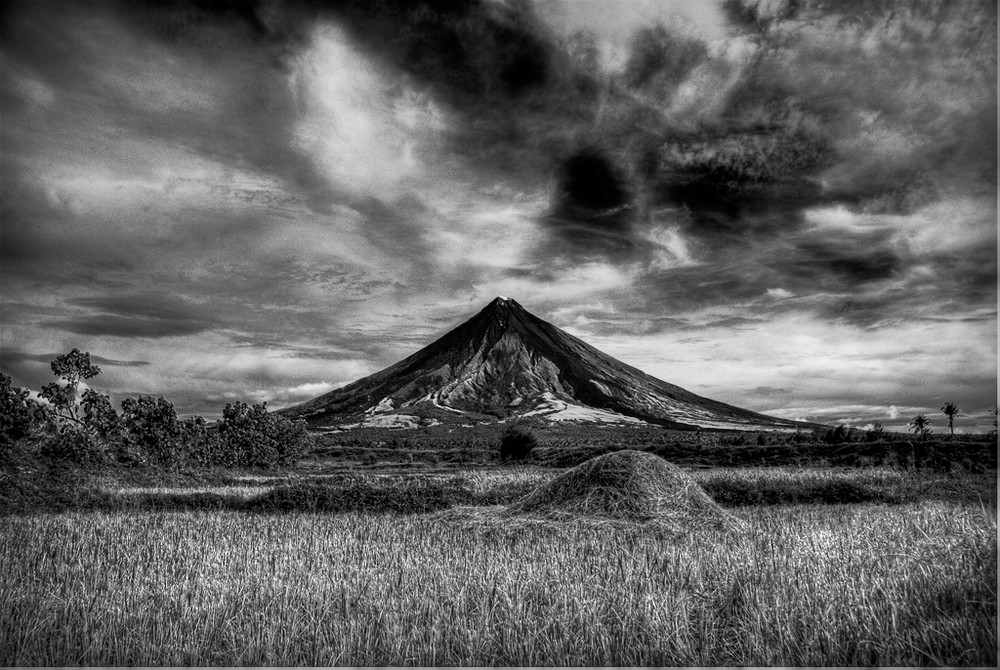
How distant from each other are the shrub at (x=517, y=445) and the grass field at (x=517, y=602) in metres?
44.0

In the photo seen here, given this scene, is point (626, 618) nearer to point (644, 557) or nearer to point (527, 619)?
point (527, 619)

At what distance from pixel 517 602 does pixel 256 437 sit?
39738 mm

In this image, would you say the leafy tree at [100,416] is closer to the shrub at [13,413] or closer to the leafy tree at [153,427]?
the leafy tree at [153,427]

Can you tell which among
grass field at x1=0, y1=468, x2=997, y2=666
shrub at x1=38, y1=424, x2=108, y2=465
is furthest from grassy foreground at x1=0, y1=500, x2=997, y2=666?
shrub at x1=38, y1=424, x2=108, y2=465

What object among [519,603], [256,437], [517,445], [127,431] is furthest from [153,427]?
[519,603]

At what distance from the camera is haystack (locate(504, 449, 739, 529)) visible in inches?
499

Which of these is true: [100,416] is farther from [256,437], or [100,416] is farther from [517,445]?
[517,445]

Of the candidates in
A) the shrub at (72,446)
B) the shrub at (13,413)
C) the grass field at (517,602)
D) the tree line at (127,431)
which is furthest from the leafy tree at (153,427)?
the grass field at (517,602)

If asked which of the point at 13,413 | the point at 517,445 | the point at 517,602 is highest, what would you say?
the point at 13,413

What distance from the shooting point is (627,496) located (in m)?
13.4

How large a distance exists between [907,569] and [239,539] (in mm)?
10060

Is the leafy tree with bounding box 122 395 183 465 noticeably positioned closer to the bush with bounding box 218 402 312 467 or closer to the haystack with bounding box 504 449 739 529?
A: the bush with bounding box 218 402 312 467

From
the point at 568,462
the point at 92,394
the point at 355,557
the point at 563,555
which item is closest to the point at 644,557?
the point at 563,555

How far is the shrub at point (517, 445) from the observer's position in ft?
177
